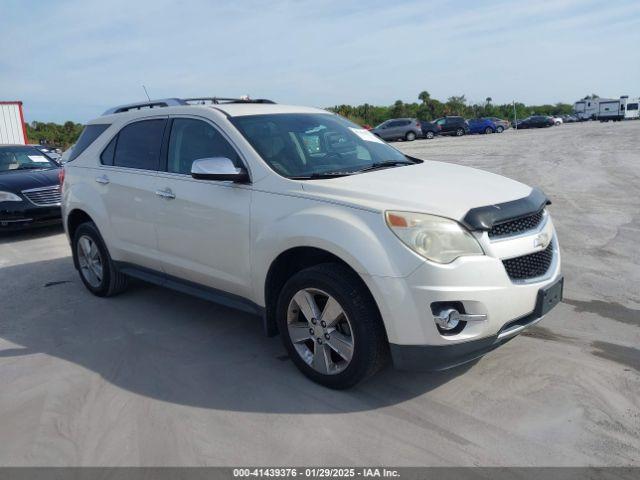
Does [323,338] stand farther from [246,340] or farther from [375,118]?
[375,118]

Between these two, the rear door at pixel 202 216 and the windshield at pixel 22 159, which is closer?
the rear door at pixel 202 216

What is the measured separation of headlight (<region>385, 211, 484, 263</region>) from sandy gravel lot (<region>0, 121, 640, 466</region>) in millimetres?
970

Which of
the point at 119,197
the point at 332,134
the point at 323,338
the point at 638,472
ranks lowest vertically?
the point at 638,472

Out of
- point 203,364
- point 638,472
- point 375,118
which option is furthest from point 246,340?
point 375,118

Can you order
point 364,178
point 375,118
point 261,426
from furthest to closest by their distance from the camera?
point 375,118 → point 364,178 → point 261,426

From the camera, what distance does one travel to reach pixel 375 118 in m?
67.5

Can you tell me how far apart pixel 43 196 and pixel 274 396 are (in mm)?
7145

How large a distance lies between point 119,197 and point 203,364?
189 centimetres

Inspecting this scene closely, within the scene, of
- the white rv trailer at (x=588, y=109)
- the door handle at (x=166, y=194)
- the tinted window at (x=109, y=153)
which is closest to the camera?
the door handle at (x=166, y=194)

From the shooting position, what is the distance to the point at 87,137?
5672 millimetres

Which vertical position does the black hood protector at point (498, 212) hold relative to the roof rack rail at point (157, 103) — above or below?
below

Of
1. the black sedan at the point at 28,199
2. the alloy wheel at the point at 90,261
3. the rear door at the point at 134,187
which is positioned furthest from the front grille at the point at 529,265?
the black sedan at the point at 28,199

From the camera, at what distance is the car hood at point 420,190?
10.4ft

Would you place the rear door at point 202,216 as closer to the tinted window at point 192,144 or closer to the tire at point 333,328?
the tinted window at point 192,144
